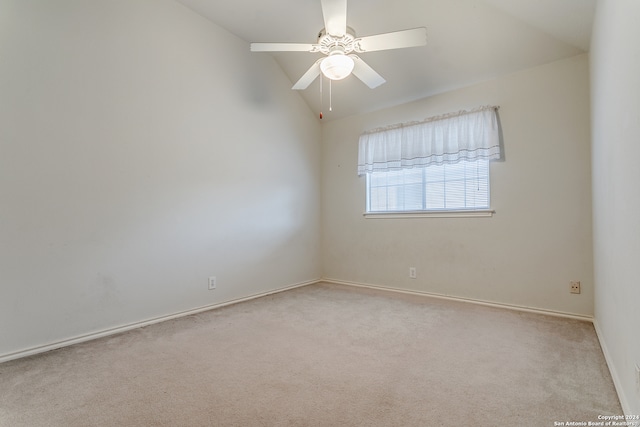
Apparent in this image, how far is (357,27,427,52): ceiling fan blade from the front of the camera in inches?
82.1

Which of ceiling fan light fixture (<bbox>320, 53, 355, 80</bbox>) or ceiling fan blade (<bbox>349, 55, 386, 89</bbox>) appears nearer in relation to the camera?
ceiling fan light fixture (<bbox>320, 53, 355, 80</bbox>)

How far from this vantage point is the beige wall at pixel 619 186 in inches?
47.8

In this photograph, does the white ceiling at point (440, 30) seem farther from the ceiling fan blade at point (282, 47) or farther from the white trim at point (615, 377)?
the white trim at point (615, 377)

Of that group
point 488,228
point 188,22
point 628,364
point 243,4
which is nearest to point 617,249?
point 628,364

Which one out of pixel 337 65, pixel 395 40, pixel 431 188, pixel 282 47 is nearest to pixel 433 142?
pixel 431 188

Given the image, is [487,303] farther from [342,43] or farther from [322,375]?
[342,43]

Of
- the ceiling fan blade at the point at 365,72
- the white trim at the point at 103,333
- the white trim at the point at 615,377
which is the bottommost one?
the white trim at the point at 103,333

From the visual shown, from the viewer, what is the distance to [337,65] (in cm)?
223

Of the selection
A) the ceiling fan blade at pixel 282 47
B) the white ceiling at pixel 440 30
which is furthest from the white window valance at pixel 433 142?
the ceiling fan blade at pixel 282 47

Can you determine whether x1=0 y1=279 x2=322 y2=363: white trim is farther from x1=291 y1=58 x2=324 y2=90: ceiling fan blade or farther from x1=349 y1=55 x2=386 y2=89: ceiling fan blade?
x1=349 y1=55 x2=386 y2=89: ceiling fan blade

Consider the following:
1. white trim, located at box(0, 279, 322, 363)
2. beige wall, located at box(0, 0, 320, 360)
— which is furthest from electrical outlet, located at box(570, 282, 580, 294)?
white trim, located at box(0, 279, 322, 363)

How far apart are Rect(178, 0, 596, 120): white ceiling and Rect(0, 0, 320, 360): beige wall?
1.36 ft

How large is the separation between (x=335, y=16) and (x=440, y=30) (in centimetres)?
149

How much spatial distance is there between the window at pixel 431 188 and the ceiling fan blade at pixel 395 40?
1.68 metres
